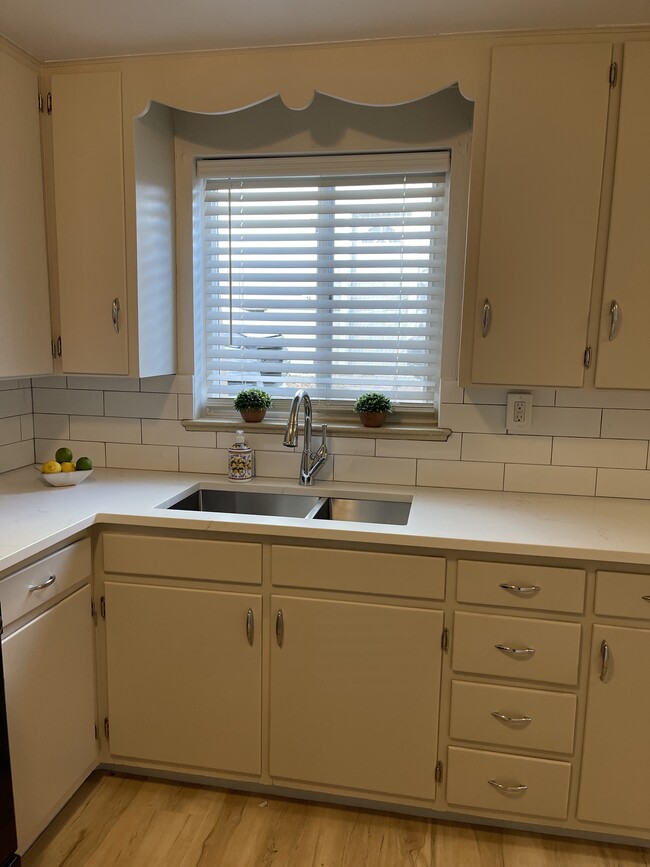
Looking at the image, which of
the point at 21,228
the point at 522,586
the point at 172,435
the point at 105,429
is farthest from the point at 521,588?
the point at 21,228

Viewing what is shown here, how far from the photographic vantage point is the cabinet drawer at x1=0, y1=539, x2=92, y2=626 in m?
1.58

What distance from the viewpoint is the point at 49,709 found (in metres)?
1.77

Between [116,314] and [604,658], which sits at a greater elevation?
[116,314]

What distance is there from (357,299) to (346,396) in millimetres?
375

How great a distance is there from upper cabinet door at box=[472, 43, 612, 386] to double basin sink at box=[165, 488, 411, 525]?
1.90 ft


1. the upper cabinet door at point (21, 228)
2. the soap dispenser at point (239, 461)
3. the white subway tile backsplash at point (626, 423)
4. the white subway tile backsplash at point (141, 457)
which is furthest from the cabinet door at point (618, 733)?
the upper cabinet door at point (21, 228)

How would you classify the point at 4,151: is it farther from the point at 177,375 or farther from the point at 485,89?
the point at 485,89

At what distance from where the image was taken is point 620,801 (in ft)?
5.81

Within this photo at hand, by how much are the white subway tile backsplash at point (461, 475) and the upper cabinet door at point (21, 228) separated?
1.42 metres

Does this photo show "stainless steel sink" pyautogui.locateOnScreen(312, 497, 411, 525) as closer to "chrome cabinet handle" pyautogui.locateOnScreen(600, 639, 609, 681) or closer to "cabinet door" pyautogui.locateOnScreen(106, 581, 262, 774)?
"cabinet door" pyautogui.locateOnScreen(106, 581, 262, 774)

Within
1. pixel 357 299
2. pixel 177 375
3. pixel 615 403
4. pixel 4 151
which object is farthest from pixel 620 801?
pixel 4 151

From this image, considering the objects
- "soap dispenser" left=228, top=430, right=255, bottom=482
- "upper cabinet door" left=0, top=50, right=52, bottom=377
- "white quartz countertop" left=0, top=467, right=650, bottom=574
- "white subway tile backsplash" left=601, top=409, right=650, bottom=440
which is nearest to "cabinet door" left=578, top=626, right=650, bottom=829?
"white quartz countertop" left=0, top=467, right=650, bottom=574

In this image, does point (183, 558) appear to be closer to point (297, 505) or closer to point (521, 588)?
point (297, 505)

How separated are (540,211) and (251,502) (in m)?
1.38
